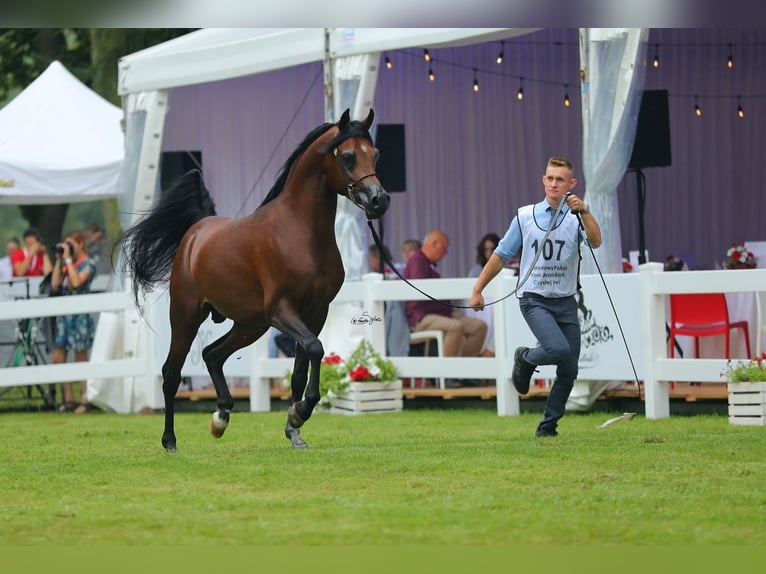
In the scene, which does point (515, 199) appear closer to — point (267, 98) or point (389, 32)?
point (267, 98)

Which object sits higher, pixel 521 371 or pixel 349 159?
pixel 349 159

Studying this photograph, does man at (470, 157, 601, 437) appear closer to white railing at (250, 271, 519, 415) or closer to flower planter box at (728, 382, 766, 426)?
flower planter box at (728, 382, 766, 426)

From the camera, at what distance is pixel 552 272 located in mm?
9477

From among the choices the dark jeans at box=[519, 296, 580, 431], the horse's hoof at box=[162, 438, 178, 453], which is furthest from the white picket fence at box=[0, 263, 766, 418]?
the horse's hoof at box=[162, 438, 178, 453]

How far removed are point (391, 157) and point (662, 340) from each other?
591 centimetres

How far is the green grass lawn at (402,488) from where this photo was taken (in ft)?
19.9

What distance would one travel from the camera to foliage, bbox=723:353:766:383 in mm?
11055

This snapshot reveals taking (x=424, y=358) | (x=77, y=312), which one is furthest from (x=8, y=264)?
(x=424, y=358)

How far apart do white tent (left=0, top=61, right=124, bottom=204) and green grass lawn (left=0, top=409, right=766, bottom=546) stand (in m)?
6.51

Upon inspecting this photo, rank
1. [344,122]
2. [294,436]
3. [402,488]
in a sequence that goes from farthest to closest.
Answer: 1. [294,436]
2. [344,122]
3. [402,488]

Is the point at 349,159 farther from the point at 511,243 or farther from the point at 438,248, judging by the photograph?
the point at 438,248

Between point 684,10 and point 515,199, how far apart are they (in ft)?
43.3

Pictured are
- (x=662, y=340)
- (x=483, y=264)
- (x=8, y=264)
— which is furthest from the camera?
Result: (x=8, y=264)

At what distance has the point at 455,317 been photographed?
15.3m
